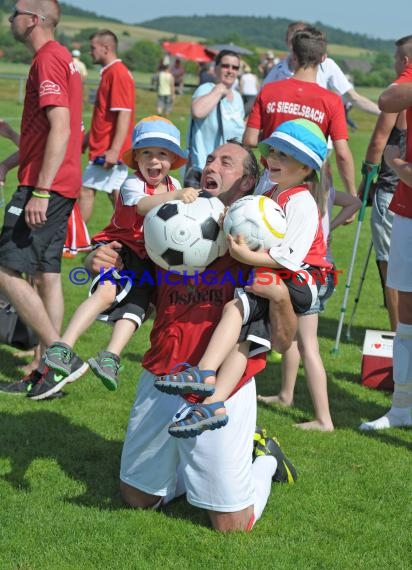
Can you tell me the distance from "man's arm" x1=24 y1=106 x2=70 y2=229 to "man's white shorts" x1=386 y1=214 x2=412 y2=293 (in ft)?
7.30

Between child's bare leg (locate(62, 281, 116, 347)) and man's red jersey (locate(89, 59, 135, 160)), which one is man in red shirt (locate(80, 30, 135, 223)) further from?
child's bare leg (locate(62, 281, 116, 347))

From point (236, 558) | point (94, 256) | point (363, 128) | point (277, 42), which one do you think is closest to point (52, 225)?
point (94, 256)

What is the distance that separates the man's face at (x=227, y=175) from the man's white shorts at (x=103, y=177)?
604 cm

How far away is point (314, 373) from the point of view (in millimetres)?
6141

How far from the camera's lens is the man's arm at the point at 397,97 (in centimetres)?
550

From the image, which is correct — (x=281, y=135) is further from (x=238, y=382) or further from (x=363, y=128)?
(x=363, y=128)

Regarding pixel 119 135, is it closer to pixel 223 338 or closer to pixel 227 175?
pixel 227 175

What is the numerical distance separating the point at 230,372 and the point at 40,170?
8.57ft

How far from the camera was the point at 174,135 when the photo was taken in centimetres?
479

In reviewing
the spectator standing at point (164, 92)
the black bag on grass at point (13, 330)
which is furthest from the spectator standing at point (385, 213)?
the spectator standing at point (164, 92)

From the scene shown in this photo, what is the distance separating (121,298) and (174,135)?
85 centimetres

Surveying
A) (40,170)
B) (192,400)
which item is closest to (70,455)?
(192,400)

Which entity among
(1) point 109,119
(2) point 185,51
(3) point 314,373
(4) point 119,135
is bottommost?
(2) point 185,51

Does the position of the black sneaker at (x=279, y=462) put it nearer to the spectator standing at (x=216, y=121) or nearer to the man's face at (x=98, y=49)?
the spectator standing at (x=216, y=121)
